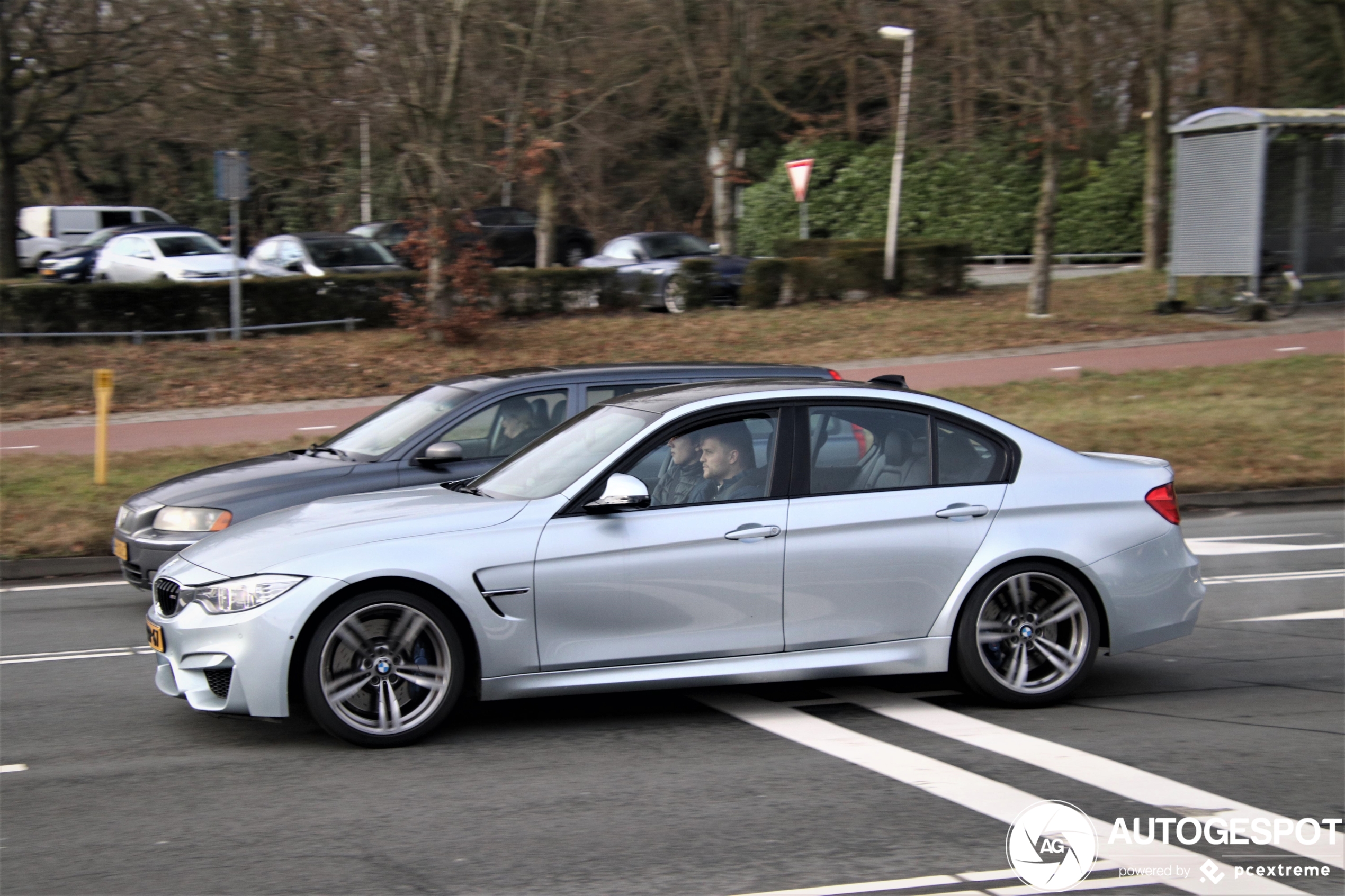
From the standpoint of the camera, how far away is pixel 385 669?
19.0 ft

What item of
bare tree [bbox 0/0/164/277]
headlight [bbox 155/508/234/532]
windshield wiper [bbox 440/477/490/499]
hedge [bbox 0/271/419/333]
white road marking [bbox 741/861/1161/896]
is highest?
bare tree [bbox 0/0/164/277]

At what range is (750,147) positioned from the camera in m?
48.1

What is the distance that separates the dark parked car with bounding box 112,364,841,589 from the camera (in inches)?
338

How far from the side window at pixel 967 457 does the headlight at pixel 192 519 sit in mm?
4430

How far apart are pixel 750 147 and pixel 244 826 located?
44.9m

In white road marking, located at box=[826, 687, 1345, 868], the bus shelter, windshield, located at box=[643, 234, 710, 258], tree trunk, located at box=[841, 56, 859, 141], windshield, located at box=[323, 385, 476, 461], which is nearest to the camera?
white road marking, located at box=[826, 687, 1345, 868]

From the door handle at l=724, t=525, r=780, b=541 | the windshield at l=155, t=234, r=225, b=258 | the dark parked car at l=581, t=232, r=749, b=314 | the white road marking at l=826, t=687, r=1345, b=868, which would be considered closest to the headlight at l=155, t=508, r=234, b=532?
the door handle at l=724, t=525, r=780, b=541

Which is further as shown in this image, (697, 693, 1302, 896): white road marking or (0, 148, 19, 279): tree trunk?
(0, 148, 19, 279): tree trunk

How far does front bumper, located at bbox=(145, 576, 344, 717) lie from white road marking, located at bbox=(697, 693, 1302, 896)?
2016 millimetres

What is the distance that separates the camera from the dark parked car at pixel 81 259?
30.9 meters

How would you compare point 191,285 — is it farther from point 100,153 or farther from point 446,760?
point 100,153

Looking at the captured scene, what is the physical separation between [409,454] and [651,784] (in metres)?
3.95

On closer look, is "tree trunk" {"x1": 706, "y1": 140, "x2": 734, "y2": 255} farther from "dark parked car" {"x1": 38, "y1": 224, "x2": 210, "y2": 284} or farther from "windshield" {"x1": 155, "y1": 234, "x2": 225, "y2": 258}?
"dark parked car" {"x1": 38, "y1": 224, "x2": 210, "y2": 284}

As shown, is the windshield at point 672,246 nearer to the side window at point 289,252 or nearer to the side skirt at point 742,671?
the side window at point 289,252
